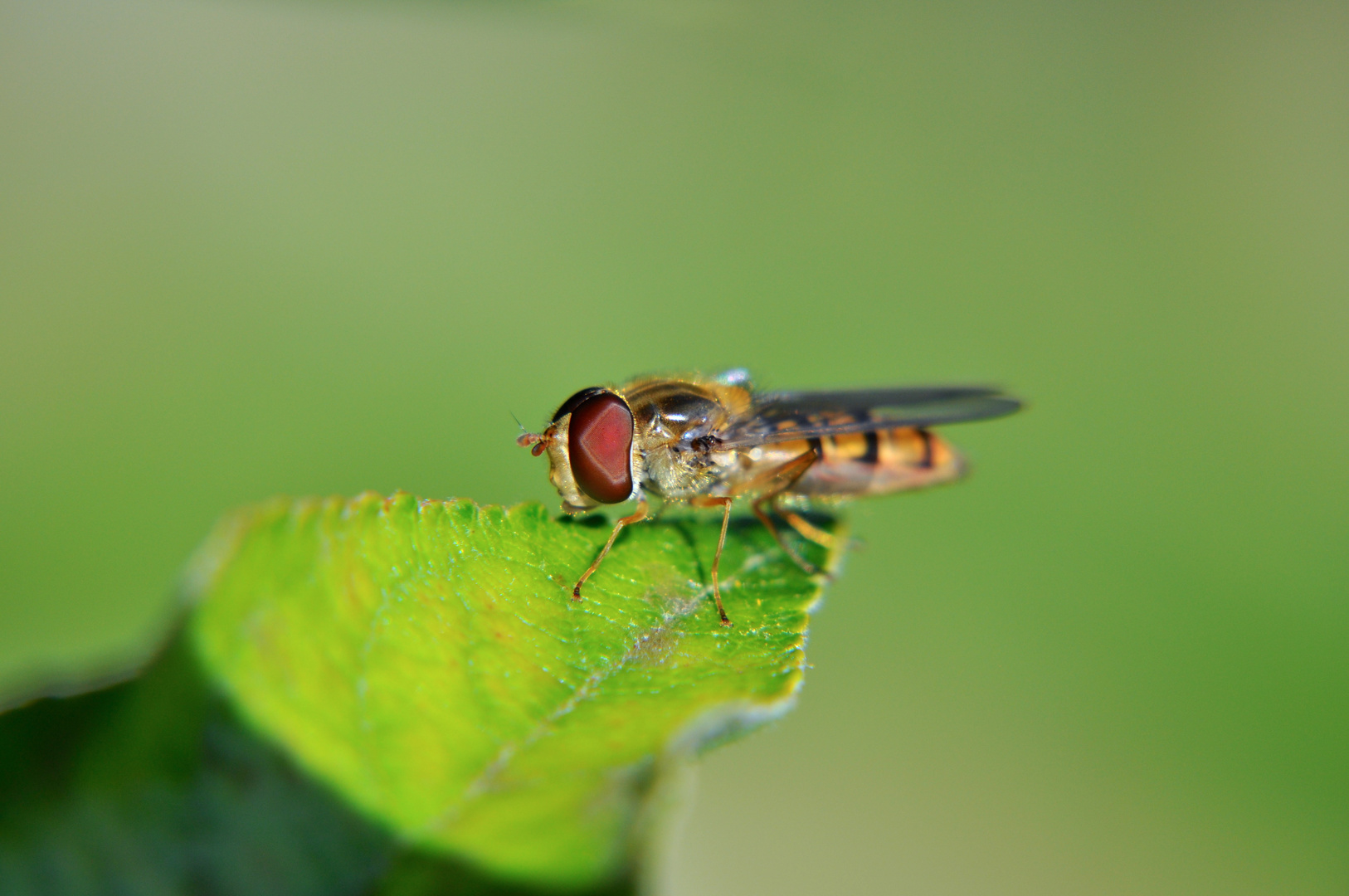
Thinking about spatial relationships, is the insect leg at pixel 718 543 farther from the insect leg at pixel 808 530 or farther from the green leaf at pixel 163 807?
the green leaf at pixel 163 807

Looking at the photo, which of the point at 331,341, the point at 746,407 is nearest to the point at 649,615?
the point at 746,407

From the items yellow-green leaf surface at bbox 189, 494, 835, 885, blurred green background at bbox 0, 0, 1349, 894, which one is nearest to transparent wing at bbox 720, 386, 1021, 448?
yellow-green leaf surface at bbox 189, 494, 835, 885

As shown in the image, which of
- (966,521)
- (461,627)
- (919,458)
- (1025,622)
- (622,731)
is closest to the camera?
(622,731)

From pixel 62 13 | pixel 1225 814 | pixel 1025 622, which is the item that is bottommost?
pixel 1225 814

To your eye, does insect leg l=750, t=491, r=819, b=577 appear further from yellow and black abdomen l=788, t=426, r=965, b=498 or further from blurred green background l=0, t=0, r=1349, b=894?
blurred green background l=0, t=0, r=1349, b=894

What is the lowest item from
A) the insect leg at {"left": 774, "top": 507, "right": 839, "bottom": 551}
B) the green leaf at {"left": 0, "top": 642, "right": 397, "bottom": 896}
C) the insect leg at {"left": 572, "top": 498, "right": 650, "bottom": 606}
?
the insect leg at {"left": 774, "top": 507, "right": 839, "bottom": 551}

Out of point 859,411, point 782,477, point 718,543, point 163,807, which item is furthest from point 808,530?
point 163,807

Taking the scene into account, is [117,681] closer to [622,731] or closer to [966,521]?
[622,731]

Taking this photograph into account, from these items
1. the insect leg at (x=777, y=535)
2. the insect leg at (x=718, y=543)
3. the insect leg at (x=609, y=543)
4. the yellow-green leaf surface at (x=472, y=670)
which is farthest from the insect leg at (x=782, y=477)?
the yellow-green leaf surface at (x=472, y=670)
